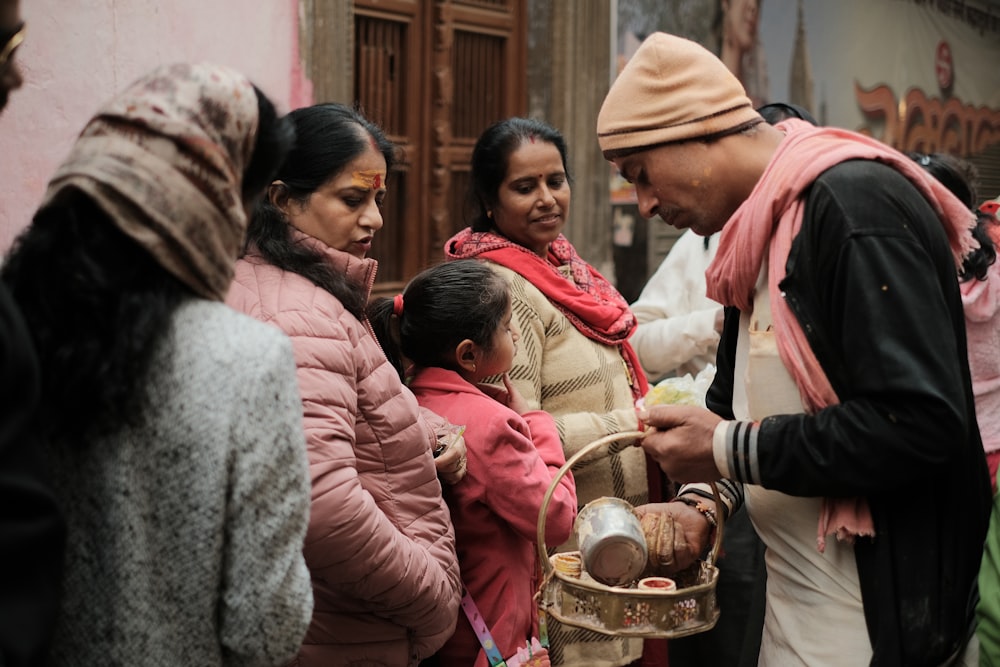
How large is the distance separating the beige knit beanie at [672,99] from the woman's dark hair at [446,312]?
731 millimetres

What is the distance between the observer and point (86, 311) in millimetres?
1508

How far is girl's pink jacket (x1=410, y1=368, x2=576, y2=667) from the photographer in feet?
9.63

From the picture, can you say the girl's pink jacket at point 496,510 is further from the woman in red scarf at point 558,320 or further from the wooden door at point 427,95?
the wooden door at point 427,95

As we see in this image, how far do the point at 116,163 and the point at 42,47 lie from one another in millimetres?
2623

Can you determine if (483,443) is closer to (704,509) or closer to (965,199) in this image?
(704,509)

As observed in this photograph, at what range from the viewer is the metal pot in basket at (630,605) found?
236cm

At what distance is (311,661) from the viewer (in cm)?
A: 253

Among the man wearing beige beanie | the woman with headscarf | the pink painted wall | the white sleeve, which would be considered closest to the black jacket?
the man wearing beige beanie

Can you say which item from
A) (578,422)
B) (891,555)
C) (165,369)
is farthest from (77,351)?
(578,422)

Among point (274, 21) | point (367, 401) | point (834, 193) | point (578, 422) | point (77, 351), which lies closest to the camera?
point (77, 351)

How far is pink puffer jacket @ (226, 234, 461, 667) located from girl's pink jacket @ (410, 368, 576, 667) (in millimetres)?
282

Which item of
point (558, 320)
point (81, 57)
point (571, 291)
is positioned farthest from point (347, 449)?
point (81, 57)

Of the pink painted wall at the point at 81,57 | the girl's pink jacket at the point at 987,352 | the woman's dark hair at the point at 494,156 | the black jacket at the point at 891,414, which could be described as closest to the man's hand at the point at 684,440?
the black jacket at the point at 891,414

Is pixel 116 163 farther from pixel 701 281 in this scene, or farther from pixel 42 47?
pixel 701 281
